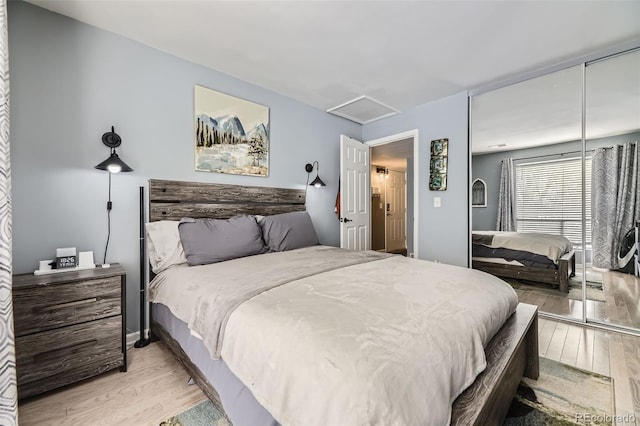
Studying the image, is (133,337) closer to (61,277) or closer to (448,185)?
(61,277)

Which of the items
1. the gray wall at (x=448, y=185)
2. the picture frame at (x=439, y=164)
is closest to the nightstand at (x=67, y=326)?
the gray wall at (x=448, y=185)

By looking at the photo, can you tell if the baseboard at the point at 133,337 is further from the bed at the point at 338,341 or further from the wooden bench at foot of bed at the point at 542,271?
the wooden bench at foot of bed at the point at 542,271

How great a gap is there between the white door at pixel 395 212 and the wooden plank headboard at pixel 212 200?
424 cm

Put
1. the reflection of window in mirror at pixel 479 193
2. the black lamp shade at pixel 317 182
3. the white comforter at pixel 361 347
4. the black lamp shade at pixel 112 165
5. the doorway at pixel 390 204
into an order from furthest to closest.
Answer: the doorway at pixel 390 204 → the black lamp shade at pixel 317 182 → the reflection of window in mirror at pixel 479 193 → the black lamp shade at pixel 112 165 → the white comforter at pixel 361 347

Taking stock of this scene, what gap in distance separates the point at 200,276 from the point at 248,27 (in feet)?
6.17

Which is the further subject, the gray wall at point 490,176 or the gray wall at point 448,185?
the gray wall at point 448,185

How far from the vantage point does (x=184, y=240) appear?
6.79 ft

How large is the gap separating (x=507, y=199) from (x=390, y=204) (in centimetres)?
414

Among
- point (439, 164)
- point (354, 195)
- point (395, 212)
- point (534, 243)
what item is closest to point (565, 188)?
point (534, 243)

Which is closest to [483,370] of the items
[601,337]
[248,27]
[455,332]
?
[455,332]

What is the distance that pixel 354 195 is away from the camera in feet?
12.5

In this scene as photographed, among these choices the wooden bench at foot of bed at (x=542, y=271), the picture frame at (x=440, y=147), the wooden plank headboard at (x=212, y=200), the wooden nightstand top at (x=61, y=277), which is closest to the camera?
the wooden nightstand top at (x=61, y=277)

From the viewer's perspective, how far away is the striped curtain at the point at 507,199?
293cm

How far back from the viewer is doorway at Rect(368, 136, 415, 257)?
606 centimetres
